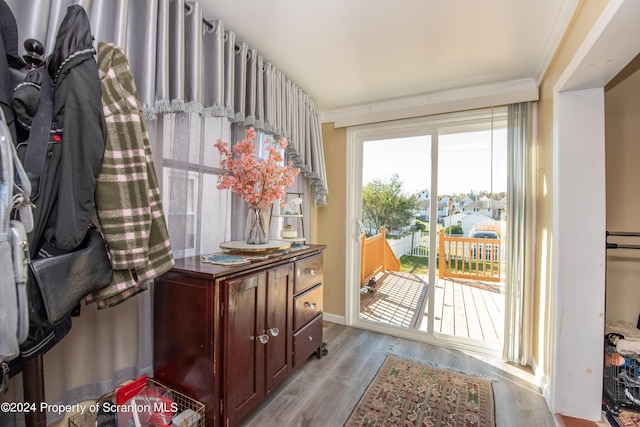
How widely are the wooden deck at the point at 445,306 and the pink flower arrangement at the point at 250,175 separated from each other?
1815mm

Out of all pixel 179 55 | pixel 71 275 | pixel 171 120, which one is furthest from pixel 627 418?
pixel 179 55

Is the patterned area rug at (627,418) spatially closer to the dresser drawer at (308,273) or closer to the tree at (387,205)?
the tree at (387,205)

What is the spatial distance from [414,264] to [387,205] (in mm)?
658

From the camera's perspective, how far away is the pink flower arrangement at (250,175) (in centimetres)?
167

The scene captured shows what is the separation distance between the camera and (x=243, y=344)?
1445 millimetres

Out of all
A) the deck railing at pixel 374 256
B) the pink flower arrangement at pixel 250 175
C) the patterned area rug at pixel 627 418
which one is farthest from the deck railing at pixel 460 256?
the pink flower arrangement at pixel 250 175

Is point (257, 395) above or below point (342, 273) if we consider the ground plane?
below

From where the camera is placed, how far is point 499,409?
5.74 feet

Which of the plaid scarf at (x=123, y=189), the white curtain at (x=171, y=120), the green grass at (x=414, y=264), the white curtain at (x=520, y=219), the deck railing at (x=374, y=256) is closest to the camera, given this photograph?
the plaid scarf at (x=123, y=189)

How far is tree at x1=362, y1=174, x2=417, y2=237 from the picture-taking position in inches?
112

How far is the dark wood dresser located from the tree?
153 centimetres

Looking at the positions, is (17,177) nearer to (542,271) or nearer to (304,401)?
(304,401)

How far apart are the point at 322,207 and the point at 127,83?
7.65 feet

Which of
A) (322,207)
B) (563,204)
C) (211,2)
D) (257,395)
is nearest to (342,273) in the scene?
(322,207)
